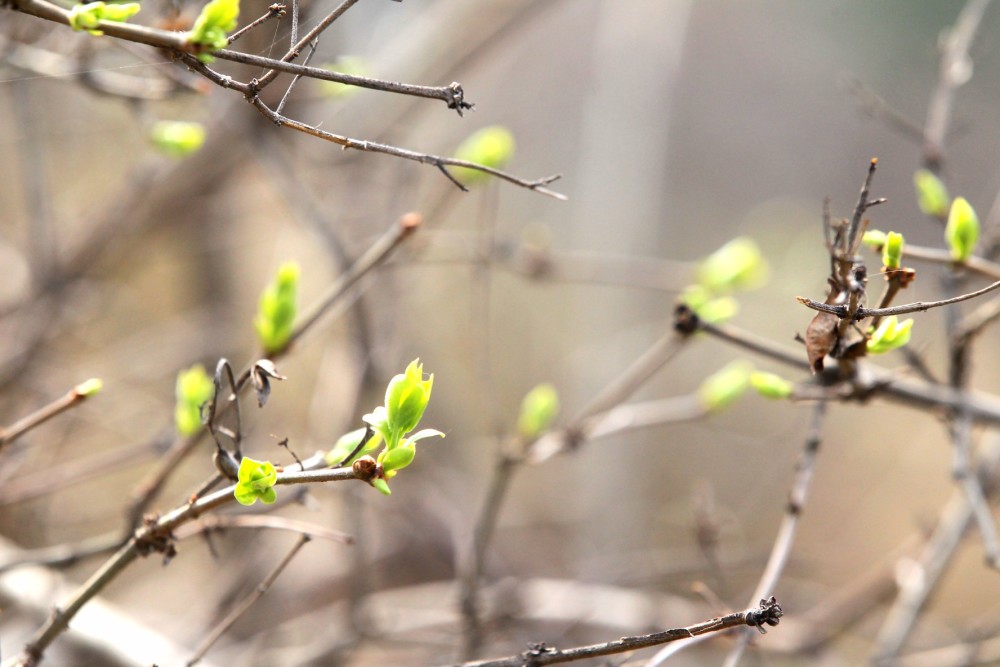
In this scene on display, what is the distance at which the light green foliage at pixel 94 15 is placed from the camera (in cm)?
48

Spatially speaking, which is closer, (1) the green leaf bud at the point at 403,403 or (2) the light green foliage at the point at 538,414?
(1) the green leaf bud at the point at 403,403

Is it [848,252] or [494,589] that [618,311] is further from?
[848,252]

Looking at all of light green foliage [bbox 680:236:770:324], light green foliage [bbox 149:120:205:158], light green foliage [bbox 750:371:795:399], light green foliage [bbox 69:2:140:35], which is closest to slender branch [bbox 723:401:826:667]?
light green foliage [bbox 750:371:795:399]

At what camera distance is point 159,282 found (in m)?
3.04

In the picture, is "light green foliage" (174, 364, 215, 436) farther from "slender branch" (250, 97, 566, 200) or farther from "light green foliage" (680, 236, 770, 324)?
"light green foliage" (680, 236, 770, 324)

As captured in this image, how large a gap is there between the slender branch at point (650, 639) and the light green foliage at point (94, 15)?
1.62 feet

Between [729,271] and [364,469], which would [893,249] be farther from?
[729,271]

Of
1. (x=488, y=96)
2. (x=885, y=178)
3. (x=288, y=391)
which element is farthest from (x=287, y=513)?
(x=885, y=178)

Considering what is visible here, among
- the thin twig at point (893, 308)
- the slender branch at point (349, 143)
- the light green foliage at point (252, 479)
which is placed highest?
the slender branch at point (349, 143)

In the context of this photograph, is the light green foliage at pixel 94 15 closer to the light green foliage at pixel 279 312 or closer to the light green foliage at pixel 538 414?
the light green foliage at pixel 279 312

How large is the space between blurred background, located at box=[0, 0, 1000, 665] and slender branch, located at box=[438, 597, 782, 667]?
0.53m

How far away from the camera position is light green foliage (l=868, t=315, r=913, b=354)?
63 cm

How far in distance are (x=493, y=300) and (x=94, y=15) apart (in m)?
3.14

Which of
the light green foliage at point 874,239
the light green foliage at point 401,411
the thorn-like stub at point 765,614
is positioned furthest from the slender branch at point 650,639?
the light green foliage at point 874,239
